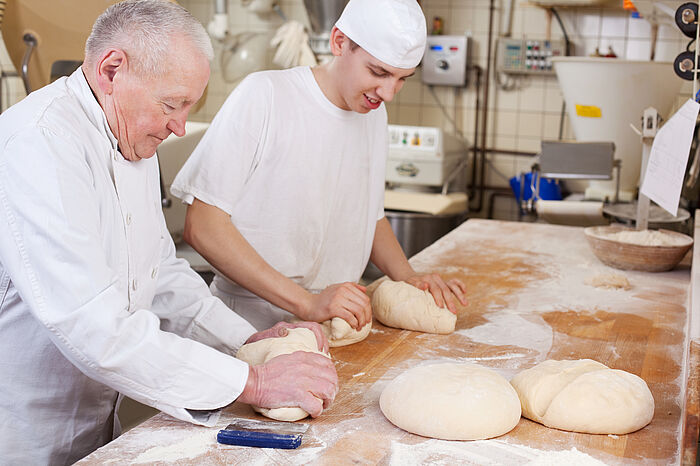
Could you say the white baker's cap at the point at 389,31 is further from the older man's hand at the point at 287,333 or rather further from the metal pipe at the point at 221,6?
the metal pipe at the point at 221,6

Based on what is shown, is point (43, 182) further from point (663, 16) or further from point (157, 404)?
point (663, 16)

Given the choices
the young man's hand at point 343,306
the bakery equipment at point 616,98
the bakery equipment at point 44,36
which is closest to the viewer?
the young man's hand at point 343,306

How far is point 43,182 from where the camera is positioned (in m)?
1.10

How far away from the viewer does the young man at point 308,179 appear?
5.53 feet

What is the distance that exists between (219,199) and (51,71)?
0.80m

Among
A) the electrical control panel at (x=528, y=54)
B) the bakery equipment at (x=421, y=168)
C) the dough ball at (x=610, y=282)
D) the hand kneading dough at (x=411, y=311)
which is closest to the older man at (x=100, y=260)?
the hand kneading dough at (x=411, y=311)

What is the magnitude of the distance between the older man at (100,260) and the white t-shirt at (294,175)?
11.6 inches

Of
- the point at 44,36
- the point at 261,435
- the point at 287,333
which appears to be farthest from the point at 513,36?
the point at 261,435

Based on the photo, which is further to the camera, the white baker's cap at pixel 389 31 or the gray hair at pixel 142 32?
the white baker's cap at pixel 389 31

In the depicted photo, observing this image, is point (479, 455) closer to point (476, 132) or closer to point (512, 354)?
point (512, 354)

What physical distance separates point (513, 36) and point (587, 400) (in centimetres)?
402

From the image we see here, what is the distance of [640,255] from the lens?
2.29 m

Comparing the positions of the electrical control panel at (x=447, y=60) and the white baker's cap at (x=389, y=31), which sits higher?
the white baker's cap at (x=389, y=31)

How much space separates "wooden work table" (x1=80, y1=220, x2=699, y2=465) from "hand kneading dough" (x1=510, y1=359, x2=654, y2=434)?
0.02m
